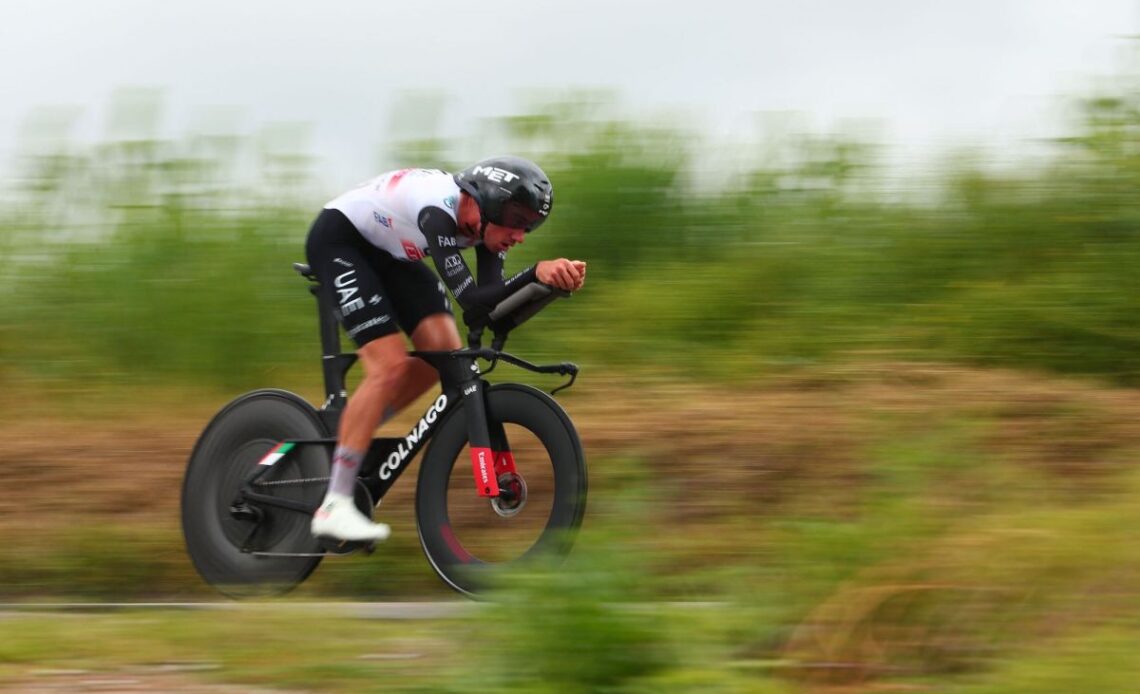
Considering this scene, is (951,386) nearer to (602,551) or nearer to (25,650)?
(602,551)

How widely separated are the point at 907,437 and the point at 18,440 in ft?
18.9

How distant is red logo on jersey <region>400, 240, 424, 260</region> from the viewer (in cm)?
683

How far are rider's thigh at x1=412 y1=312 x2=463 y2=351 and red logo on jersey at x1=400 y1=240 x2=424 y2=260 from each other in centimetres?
38

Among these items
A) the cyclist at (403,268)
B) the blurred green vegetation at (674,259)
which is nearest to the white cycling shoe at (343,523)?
the cyclist at (403,268)

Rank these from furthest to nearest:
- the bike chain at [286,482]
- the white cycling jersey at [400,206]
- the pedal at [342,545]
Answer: the bike chain at [286,482], the pedal at [342,545], the white cycling jersey at [400,206]

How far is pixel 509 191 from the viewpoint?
6.51 meters

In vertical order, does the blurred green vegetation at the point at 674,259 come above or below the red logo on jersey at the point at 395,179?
below

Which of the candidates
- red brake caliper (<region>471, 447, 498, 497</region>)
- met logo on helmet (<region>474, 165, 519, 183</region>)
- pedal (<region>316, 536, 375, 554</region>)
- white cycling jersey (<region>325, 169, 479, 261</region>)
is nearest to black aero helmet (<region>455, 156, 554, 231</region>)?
met logo on helmet (<region>474, 165, 519, 183</region>)

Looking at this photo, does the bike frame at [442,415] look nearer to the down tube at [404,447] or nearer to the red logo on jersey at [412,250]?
the down tube at [404,447]

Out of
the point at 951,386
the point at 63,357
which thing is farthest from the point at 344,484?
the point at 63,357

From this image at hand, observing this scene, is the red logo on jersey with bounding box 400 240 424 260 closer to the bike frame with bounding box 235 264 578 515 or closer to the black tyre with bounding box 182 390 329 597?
the bike frame with bounding box 235 264 578 515

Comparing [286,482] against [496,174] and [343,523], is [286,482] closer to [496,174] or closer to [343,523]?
[343,523]

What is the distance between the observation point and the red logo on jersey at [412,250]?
6.83 metres

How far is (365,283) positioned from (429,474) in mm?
913
